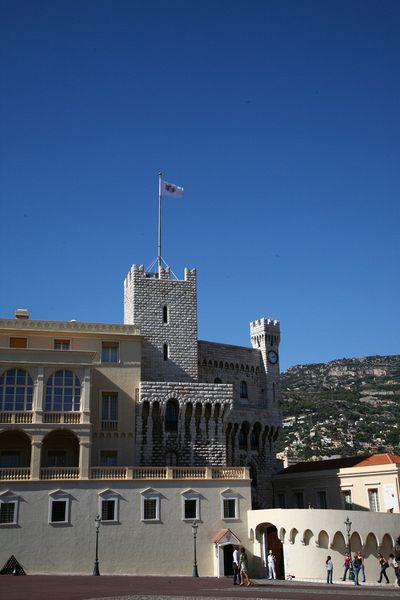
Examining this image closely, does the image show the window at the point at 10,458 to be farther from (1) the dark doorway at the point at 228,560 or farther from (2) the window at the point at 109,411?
(1) the dark doorway at the point at 228,560

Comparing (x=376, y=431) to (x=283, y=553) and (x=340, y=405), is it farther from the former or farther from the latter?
(x=283, y=553)

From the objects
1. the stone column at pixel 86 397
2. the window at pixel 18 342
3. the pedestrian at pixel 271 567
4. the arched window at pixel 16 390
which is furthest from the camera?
the window at pixel 18 342

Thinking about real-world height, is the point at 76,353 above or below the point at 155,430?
above

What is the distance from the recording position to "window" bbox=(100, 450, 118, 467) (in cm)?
4796

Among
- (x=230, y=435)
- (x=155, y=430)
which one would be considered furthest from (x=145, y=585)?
(x=230, y=435)

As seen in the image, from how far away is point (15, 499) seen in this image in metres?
42.2

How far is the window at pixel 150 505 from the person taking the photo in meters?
43.9

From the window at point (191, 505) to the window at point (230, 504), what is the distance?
164cm

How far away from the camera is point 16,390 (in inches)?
1757

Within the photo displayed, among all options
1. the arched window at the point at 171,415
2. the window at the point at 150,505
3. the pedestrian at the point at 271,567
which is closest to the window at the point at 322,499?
the arched window at the point at 171,415

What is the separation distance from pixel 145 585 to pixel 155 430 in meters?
17.4

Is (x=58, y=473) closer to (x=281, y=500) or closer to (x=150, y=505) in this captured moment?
(x=150, y=505)

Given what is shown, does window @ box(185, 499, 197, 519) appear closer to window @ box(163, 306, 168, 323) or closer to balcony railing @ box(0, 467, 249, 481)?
balcony railing @ box(0, 467, 249, 481)

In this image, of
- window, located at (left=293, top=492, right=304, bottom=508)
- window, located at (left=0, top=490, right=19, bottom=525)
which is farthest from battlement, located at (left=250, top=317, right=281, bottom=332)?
window, located at (left=0, top=490, right=19, bottom=525)
